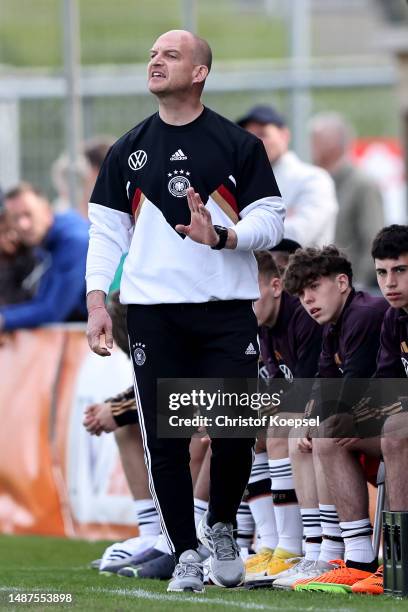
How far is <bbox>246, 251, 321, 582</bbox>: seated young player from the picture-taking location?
837 cm

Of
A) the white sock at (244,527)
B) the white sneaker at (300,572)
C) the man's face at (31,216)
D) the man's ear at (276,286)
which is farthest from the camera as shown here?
the man's face at (31,216)

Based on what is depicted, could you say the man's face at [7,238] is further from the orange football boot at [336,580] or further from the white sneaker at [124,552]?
the orange football boot at [336,580]

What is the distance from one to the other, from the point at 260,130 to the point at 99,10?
9.26m

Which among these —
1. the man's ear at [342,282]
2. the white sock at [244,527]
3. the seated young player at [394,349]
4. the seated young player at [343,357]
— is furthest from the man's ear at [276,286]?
the white sock at [244,527]

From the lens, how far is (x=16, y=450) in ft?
38.7

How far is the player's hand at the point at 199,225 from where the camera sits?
702 cm

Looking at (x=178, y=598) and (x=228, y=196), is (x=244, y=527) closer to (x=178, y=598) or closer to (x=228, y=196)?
(x=178, y=598)

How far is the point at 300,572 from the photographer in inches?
313

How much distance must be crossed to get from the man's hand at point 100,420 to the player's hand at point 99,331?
170 cm

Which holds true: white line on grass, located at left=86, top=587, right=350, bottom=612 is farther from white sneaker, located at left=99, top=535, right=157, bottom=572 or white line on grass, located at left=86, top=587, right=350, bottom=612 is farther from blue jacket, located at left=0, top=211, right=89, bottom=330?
blue jacket, located at left=0, top=211, right=89, bottom=330

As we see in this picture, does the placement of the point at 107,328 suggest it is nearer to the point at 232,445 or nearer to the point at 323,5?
the point at 232,445

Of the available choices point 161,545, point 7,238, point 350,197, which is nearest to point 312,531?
point 161,545

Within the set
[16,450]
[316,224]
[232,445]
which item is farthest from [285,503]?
[16,450]

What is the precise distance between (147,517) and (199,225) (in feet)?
8.77
